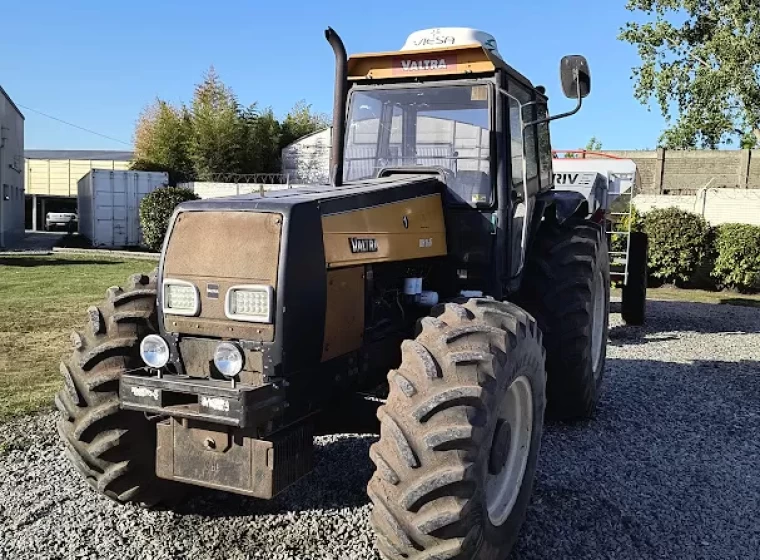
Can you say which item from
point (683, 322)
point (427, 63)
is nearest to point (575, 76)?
point (427, 63)

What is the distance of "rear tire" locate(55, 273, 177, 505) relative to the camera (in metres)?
3.83

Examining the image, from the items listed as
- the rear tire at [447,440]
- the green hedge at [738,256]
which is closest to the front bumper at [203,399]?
the rear tire at [447,440]

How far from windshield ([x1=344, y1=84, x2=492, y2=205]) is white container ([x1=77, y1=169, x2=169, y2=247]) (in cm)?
2262

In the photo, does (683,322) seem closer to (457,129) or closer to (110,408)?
(457,129)

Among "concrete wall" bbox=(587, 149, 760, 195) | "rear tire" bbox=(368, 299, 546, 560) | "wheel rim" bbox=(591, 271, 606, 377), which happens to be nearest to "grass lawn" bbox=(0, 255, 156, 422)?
"rear tire" bbox=(368, 299, 546, 560)

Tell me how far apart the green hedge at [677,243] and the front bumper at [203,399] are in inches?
555

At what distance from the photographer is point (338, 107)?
15.1 ft

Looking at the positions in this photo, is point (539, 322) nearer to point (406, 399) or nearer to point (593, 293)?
point (593, 293)

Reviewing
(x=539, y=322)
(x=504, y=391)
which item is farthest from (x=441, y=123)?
(x=504, y=391)

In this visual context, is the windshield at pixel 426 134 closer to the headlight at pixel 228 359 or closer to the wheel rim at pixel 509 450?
the wheel rim at pixel 509 450

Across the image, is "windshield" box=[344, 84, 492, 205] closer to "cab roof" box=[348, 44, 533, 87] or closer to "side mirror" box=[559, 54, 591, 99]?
"cab roof" box=[348, 44, 533, 87]

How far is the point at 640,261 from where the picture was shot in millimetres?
10891

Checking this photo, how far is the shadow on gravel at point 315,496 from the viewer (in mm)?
4297

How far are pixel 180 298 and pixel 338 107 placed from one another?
1.64m
